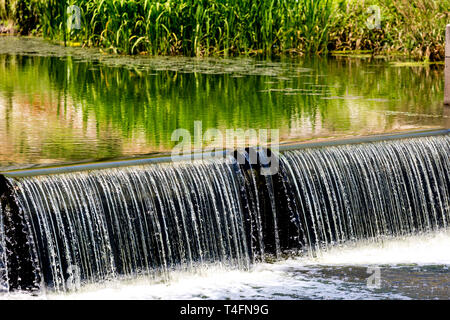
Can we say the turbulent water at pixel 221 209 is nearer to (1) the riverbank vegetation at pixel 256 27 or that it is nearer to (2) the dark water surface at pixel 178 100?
(2) the dark water surface at pixel 178 100

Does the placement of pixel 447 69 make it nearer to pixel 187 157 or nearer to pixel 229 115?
pixel 229 115

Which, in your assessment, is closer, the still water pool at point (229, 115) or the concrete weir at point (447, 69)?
the still water pool at point (229, 115)

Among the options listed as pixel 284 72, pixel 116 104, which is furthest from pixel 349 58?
pixel 116 104

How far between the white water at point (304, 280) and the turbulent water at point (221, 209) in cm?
8

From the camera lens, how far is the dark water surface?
809 centimetres

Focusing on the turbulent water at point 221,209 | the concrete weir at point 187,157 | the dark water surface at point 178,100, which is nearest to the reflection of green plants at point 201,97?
the dark water surface at point 178,100

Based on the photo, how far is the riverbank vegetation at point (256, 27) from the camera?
14.5 m

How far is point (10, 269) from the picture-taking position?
20.0 feet

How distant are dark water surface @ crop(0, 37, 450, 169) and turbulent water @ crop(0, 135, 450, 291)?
2.25 feet

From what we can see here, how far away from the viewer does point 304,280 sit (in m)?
6.65

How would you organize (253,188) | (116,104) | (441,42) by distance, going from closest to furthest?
(253,188) → (116,104) → (441,42)

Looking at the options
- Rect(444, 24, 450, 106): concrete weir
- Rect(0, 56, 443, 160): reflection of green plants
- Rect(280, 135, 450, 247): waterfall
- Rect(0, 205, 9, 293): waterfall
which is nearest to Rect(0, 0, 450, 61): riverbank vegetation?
Rect(0, 56, 443, 160): reflection of green plants
